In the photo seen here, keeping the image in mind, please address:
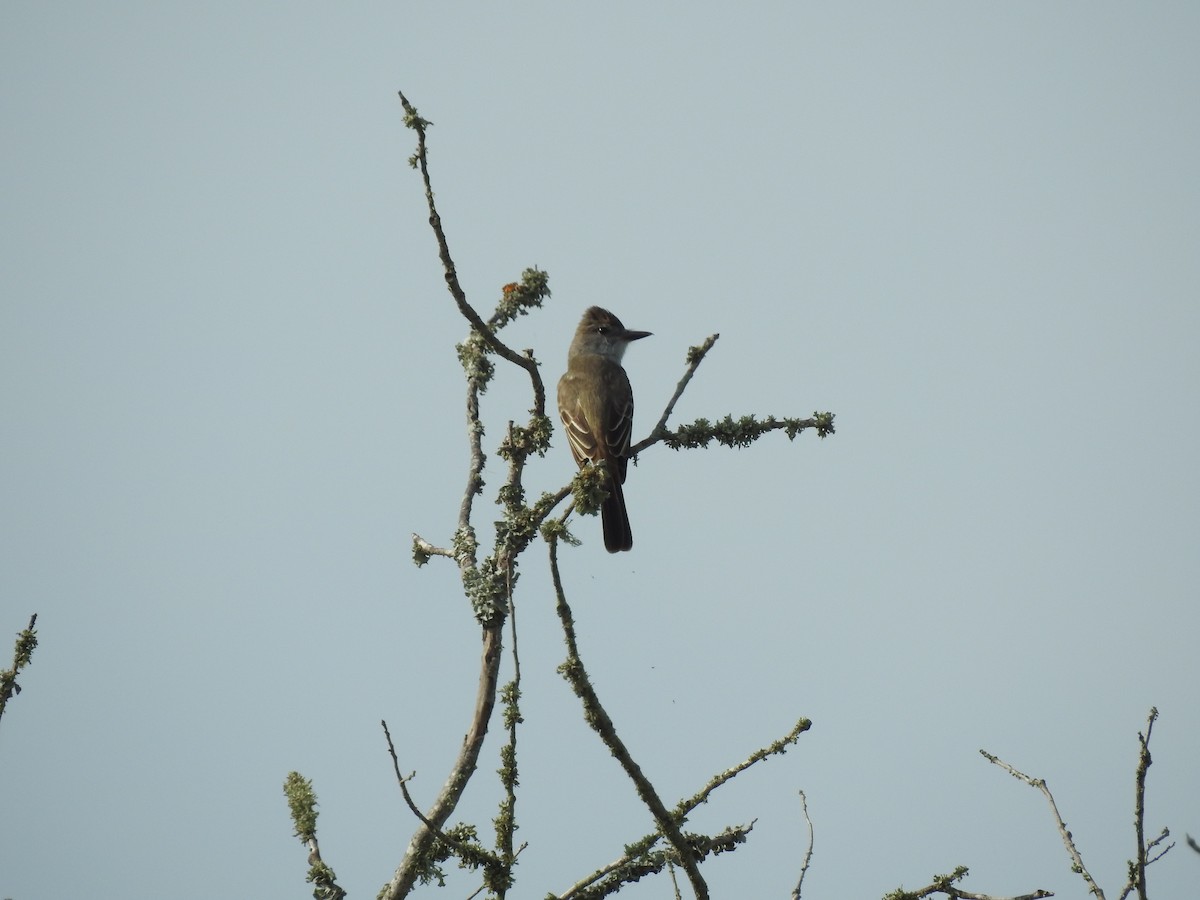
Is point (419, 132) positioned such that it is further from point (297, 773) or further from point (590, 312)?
point (590, 312)

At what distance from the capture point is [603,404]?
10.5 m

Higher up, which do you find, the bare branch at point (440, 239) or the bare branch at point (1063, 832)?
the bare branch at point (440, 239)

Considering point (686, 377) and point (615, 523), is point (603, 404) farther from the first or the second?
point (686, 377)

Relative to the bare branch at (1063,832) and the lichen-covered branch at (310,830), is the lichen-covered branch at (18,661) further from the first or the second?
the bare branch at (1063,832)

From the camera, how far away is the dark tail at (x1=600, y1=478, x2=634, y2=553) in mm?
9664

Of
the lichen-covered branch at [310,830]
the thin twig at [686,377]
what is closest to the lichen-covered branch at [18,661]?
the lichen-covered branch at [310,830]

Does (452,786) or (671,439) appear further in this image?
(671,439)

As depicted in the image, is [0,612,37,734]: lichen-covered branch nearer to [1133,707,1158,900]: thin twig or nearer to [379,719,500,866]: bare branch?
[379,719,500,866]: bare branch

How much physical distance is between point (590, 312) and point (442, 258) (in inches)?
270

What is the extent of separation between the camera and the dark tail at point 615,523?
9664mm

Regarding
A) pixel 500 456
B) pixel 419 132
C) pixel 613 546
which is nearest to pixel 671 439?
pixel 500 456

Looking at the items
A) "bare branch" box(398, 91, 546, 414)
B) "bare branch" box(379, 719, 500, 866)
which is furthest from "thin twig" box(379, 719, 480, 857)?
"bare branch" box(398, 91, 546, 414)

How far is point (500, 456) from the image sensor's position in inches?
262

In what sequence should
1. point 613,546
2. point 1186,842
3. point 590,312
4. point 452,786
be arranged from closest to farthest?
1. point 1186,842
2. point 452,786
3. point 613,546
4. point 590,312
